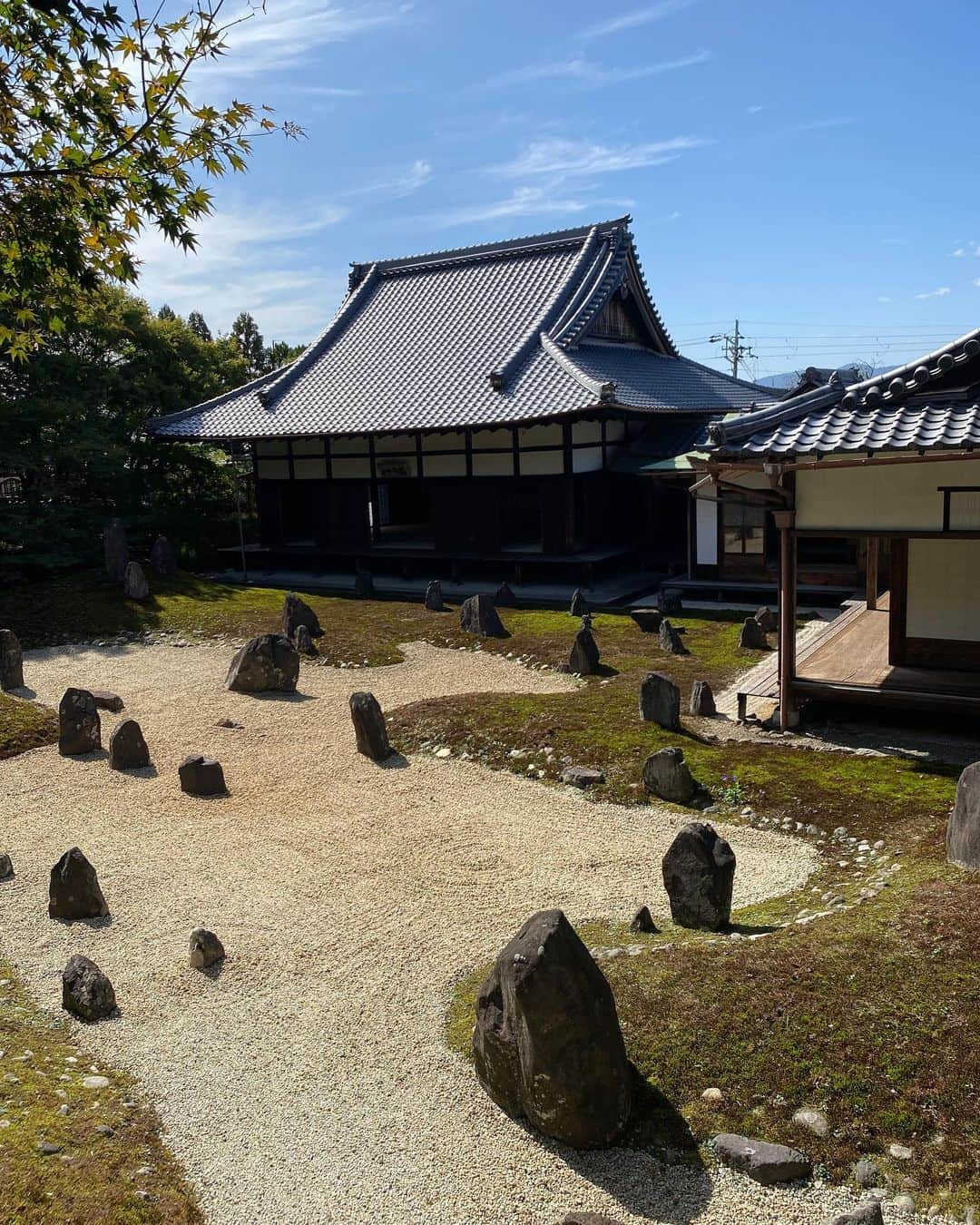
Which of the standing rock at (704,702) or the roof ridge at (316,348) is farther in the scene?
the roof ridge at (316,348)

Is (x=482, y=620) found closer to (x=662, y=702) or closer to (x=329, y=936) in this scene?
(x=662, y=702)

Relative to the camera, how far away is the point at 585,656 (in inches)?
640

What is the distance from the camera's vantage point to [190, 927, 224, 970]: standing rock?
26.7 feet

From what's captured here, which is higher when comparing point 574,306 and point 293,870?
point 574,306

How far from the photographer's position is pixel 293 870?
396 inches

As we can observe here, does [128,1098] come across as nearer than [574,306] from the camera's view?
Yes

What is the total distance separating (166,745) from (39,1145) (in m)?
9.17

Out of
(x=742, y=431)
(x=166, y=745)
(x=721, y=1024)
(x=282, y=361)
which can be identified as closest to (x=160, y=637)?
(x=166, y=745)

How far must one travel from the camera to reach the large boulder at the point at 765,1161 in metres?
5.22

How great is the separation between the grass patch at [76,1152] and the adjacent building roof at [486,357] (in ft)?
60.9

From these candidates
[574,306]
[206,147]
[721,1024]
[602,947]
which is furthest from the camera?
[574,306]

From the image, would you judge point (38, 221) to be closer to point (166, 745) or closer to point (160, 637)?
point (166, 745)

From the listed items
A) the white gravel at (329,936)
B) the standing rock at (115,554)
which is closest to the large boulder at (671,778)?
the white gravel at (329,936)

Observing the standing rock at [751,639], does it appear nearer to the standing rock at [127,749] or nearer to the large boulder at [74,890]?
the standing rock at [127,749]
